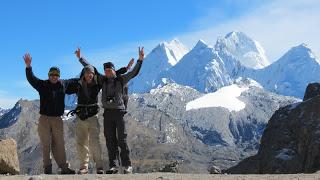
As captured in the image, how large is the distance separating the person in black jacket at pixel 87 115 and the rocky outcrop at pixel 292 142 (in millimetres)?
43278

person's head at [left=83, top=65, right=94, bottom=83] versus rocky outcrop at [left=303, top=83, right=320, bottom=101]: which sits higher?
rocky outcrop at [left=303, top=83, right=320, bottom=101]

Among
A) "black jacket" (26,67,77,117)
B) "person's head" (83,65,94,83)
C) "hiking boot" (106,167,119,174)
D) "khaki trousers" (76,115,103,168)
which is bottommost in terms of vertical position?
"hiking boot" (106,167,119,174)

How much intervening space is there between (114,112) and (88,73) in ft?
4.44

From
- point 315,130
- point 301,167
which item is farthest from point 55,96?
point 315,130

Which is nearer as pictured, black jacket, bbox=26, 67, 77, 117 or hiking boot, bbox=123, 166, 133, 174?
hiking boot, bbox=123, 166, 133, 174

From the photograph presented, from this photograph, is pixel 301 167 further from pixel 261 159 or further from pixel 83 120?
pixel 83 120

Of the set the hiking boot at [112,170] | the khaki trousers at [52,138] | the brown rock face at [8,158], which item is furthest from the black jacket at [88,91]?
the brown rock face at [8,158]

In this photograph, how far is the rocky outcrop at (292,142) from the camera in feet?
205

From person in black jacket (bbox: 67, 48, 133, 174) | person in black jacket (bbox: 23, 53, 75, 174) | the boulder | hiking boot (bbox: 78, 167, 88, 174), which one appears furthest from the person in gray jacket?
the boulder

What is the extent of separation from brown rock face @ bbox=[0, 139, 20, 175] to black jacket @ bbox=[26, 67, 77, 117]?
4.11 meters

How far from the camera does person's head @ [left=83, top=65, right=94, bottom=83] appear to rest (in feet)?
55.4

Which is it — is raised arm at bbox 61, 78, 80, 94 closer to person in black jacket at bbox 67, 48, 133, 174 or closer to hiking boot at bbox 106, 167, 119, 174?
person in black jacket at bbox 67, 48, 133, 174

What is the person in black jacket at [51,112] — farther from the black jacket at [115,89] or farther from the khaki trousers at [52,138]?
the black jacket at [115,89]

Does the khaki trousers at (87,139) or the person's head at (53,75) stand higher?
the person's head at (53,75)
